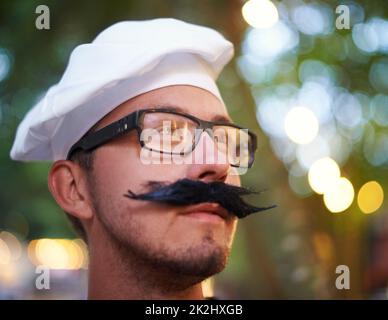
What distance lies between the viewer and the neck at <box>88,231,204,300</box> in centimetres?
136

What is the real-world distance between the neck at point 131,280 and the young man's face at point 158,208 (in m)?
0.02

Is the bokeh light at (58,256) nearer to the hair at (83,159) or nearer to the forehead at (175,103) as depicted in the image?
the hair at (83,159)

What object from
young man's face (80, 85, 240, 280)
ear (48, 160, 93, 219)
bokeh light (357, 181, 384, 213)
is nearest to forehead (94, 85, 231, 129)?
young man's face (80, 85, 240, 280)

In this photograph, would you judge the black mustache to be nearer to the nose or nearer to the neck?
the nose

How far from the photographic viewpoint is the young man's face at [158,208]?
1.31 m

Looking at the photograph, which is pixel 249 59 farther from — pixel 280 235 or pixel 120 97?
pixel 120 97

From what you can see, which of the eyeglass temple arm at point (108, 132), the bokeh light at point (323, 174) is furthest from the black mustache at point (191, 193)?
the bokeh light at point (323, 174)

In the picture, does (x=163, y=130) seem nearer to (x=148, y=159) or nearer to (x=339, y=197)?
(x=148, y=159)

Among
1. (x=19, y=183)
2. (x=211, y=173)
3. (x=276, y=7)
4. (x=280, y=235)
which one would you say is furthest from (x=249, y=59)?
(x=211, y=173)

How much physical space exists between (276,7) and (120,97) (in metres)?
1.21

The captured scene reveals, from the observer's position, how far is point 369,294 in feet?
9.50

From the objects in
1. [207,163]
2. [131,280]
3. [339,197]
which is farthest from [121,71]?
[339,197]

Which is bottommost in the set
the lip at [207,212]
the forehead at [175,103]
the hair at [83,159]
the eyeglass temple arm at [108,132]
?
the lip at [207,212]

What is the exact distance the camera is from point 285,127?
2.60m
